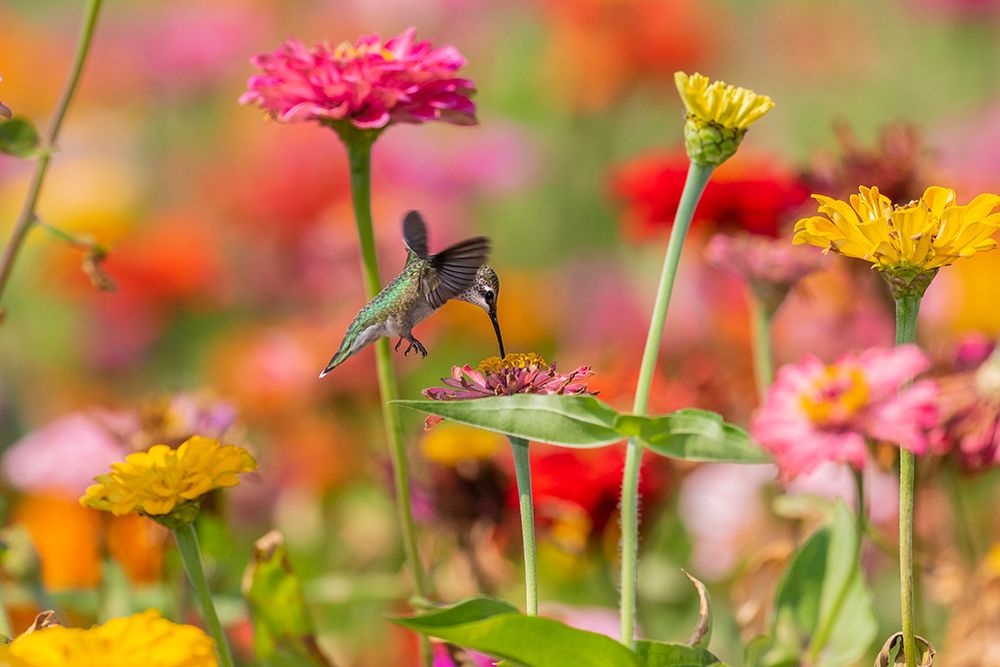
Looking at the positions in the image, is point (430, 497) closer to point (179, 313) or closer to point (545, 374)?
point (545, 374)

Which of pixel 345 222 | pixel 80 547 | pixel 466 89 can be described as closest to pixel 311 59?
pixel 466 89

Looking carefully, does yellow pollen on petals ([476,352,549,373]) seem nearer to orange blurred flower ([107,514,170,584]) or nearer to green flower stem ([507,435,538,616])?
green flower stem ([507,435,538,616])

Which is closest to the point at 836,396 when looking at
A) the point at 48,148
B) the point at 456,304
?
the point at 48,148

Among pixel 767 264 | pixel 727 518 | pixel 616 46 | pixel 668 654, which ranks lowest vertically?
pixel 727 518

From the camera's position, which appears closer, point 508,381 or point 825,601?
point 508,381

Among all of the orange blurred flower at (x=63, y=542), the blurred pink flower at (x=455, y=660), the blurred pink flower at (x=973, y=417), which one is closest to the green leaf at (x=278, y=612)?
the blurred pink flower at (x=455, y=660)

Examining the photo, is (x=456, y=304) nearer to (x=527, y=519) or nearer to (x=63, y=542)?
(x=63, y=542)

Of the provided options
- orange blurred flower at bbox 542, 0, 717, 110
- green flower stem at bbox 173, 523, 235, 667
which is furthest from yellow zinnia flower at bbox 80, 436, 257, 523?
orange blurred flower at bbox 542, 0, 717, 110

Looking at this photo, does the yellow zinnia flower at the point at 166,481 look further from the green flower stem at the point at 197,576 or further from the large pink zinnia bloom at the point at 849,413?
the large pink zinnia bloom at the point at 849,413
